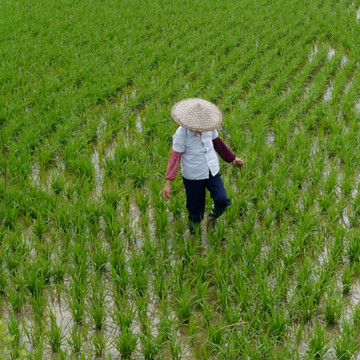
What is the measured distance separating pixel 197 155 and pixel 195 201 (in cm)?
34

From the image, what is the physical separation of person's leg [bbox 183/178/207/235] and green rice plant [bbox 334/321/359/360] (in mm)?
1108

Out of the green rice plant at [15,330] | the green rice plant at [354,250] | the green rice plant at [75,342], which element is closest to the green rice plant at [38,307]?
the green rice plant at [15,330]

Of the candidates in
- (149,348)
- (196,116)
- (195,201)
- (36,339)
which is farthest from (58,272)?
(196,116)

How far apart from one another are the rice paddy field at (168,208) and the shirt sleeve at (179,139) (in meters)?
0.62

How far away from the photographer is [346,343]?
207cm

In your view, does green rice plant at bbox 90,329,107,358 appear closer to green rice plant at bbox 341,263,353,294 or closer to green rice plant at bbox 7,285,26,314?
green rice plant at bbox 7,285,26,314

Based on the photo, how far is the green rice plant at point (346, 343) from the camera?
206cm

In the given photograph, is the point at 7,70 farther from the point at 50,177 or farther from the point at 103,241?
the point at 103,241

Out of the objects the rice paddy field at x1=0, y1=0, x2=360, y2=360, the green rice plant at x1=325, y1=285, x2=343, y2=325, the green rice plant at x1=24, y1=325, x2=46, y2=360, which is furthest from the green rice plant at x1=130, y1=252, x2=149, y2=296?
the green rice plant at x1=325, y1=285, x2=343, y2=325

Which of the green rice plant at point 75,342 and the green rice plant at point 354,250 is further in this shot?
the green rice plant at point 354,250

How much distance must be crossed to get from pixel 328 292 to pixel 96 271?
52.4 inches

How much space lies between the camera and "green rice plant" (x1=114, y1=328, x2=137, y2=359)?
212 cm

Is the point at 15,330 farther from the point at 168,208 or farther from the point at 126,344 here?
the point at 168,208

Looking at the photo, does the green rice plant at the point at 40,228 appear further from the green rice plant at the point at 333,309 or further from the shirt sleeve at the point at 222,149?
the green rice plant at the point at 333,309
